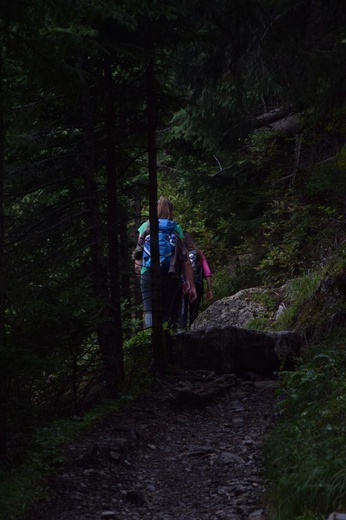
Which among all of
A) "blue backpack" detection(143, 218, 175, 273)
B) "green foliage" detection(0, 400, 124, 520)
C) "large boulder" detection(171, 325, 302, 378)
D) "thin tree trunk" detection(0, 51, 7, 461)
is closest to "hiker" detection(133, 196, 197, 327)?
"blue backpack" detection(143, 218, 175, 273)

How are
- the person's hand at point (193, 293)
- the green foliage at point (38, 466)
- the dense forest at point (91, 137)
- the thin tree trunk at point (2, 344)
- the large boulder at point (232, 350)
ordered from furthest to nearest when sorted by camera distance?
the person's hand at point (193, 293) → the large boulder at point (232, 350) → the dense forest at point (91, 137) → the thin tree trunk at point (2, 344) → the green foliage at point (38, 466)

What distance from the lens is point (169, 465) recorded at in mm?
6266

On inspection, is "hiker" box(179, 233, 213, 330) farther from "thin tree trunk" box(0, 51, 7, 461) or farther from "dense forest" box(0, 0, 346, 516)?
"thin tree trunk" box(0, 51, 7, 461)

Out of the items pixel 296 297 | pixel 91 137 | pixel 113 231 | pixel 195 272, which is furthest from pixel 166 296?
pixel 91 137

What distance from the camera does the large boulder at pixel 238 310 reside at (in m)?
13.7

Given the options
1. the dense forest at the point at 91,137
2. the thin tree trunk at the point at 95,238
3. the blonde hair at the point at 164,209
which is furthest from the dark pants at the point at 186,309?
the thin tree trunk at the point at 95,238

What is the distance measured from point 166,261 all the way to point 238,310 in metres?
3.68

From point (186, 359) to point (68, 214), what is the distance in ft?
9.08

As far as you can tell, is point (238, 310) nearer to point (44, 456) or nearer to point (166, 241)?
point (166, 241)

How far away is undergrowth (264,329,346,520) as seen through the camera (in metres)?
4.20

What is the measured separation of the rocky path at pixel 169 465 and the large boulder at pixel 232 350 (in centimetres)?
124

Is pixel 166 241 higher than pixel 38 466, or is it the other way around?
pixel 166 241

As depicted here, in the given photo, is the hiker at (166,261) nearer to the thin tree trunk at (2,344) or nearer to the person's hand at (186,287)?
the person's hand at (186,287)

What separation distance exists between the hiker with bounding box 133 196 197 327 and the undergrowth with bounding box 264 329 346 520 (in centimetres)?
360
